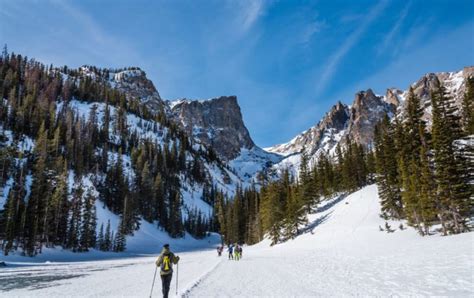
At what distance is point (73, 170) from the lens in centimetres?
10206

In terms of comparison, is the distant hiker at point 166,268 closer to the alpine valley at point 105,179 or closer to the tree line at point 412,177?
the tree line at point 412,177

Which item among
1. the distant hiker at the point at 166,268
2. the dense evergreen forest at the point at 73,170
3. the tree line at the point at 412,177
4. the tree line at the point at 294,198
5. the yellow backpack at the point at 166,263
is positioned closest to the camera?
the distant hiker at the point at 166,268

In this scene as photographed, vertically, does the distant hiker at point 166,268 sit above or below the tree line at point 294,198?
below

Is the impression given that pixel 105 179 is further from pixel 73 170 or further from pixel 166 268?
pixel 166 268

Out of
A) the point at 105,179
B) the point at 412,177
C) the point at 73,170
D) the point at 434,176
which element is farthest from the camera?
the point at 105,179

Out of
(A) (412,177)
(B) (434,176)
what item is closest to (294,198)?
(A) (412,177)

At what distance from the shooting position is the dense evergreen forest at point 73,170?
57.9 m

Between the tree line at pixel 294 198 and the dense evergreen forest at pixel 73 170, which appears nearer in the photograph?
the dense evergreen forest at pixel 73 170

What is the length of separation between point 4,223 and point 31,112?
7605 cm

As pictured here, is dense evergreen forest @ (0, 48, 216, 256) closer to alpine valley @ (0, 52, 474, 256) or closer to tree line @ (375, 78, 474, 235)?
alpine valley @ (0, 52, 474, 256)

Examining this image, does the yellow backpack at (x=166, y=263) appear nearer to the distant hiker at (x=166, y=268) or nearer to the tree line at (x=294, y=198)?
the distant hiker at (x=166, y=268)

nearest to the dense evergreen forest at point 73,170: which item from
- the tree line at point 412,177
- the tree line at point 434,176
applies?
the tree line at point 412,177

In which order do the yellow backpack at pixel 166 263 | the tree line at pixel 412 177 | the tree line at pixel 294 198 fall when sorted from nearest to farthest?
1. the yellow backpack at pixel 166 263
2. the tree line at pixel 412 177
3. the tree line at pixel 294 198

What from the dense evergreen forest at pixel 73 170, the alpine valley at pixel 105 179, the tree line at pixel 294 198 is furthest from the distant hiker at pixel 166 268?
the tree line at pixel 294 198
